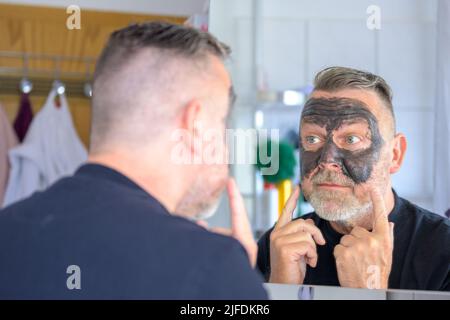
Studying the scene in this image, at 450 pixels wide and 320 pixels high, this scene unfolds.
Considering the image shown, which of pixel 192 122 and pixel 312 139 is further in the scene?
pixel 312 139

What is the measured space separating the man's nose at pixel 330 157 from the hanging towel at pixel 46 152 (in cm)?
66

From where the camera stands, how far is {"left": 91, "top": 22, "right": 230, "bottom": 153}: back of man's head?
69 cm

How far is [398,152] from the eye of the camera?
849mm

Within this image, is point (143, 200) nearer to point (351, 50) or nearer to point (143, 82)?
point (143, 82)

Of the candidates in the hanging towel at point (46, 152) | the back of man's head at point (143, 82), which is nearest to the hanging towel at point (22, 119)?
the hanging towel at point (46, 152)

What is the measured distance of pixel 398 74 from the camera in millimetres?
872

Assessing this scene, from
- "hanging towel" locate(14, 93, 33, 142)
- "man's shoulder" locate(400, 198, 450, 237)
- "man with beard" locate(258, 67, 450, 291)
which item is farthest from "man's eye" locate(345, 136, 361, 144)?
"hanging towel" locate(14, 93, 33, 142)

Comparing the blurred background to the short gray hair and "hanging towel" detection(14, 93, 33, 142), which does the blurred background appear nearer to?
the short gray hair

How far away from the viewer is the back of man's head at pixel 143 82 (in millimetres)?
688

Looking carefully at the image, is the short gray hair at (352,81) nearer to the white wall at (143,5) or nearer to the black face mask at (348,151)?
the black face mask at (348,151)

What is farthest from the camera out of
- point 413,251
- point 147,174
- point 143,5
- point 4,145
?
point 4,145

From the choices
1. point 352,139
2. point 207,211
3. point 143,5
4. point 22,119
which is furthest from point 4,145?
point 352,139

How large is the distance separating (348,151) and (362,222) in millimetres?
98

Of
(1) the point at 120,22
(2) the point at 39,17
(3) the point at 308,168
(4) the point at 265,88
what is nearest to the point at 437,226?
(3) the point at 308,168
